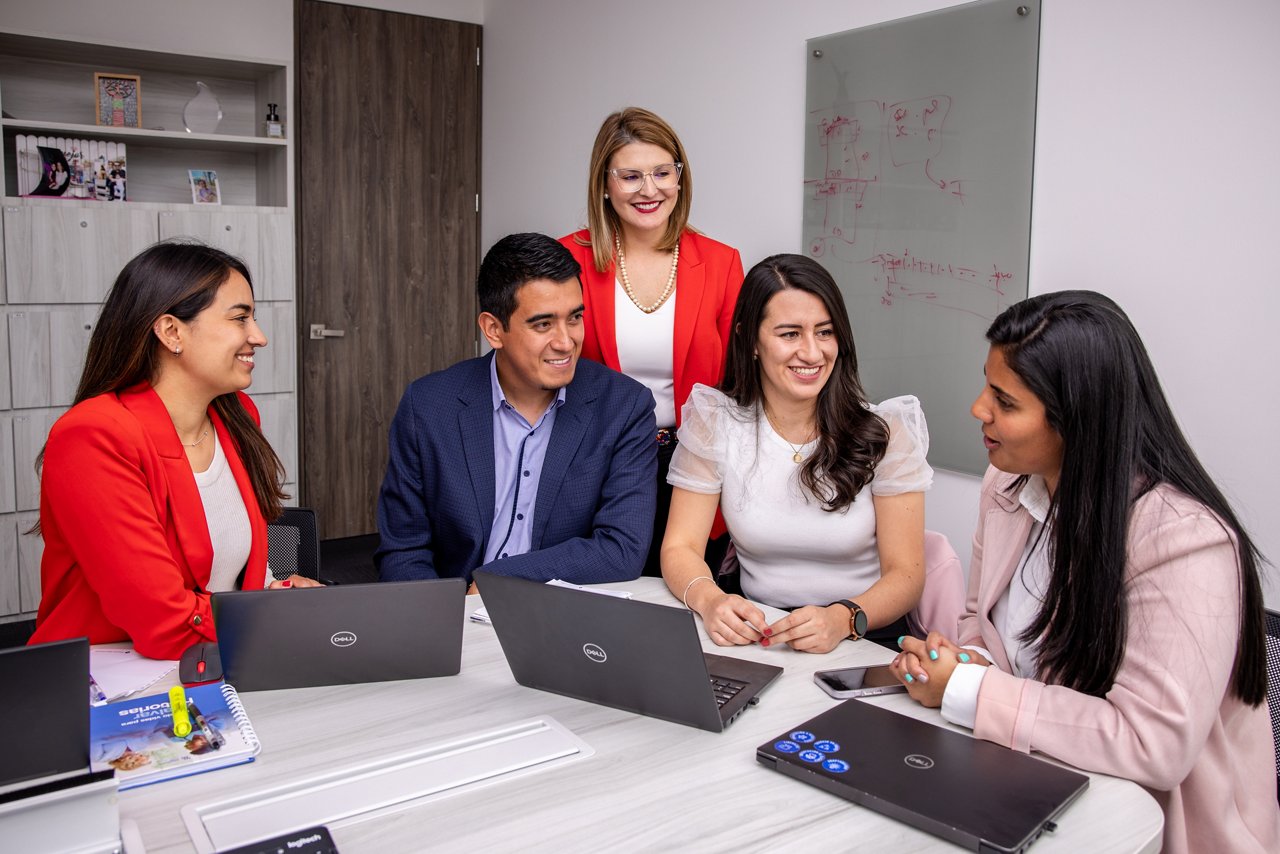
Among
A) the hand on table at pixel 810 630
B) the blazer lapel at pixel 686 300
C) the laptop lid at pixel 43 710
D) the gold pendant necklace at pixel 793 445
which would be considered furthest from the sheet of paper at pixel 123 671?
the blazer lapel at pixel 686 300

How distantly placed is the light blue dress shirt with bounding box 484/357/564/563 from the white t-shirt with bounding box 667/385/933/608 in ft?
1.15

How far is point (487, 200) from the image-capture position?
229 inches

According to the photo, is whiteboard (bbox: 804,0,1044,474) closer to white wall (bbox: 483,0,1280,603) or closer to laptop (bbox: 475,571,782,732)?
white wall (bbox: 483,0,1280,603)

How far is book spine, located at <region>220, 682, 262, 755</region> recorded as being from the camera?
4.76 ft

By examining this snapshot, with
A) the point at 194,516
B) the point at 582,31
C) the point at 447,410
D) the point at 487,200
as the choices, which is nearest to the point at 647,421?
the point at 447,410

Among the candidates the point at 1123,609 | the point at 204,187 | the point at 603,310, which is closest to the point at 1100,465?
the point at 1123,609

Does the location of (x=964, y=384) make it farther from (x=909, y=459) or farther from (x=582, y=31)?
(x=582, y=31)

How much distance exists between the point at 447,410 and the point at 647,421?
0.49 metres

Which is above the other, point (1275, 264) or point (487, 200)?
point (487, 200)

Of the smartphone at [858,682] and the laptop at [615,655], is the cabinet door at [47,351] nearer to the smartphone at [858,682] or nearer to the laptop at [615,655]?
the laptop at [615,655]

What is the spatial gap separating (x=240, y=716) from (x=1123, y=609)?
1.28 metres

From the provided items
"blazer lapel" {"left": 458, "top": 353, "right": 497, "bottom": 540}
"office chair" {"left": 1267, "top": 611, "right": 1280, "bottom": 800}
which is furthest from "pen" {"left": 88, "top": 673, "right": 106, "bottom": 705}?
"office chair" {"left": 1267, "top": 611, "right": 1280, "bottom": 800}

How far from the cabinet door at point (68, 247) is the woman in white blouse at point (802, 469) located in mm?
3139

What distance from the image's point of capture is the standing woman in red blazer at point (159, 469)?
74.4 inches
